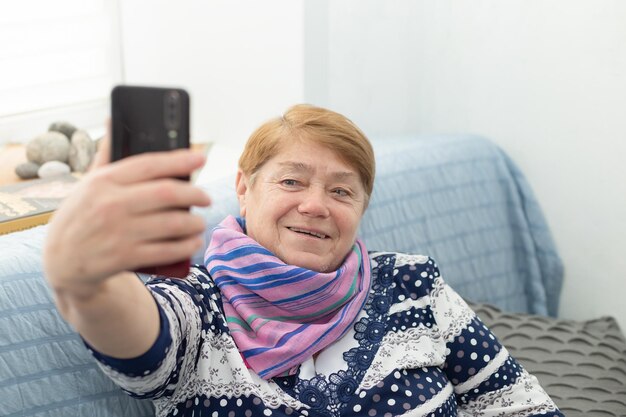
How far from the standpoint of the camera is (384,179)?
2.05 m

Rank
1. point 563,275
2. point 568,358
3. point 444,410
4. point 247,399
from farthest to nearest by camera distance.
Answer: point 563,275
point 568,358
point 444,410
point 247,399

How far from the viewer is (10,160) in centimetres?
205

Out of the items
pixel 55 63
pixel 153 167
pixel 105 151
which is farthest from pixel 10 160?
pixel 153 167

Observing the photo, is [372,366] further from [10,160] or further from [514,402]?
[10,160]

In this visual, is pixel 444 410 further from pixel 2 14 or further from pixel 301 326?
pixel 2 14

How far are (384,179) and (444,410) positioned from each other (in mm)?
703

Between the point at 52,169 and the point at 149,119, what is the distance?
1036mm

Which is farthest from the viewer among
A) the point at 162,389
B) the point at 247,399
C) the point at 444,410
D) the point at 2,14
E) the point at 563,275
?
the point at 563,275

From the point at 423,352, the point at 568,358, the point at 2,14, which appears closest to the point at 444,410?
the point at 423,352

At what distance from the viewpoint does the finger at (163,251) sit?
841 millimetres

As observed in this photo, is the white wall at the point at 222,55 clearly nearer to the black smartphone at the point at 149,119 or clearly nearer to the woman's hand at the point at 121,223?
the black smartphone at the point at 149,119

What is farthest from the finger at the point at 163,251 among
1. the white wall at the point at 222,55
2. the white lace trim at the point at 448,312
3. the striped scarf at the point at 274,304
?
the white wall at the point at 222,55

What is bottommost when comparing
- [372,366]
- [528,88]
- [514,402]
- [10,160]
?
[514,402]

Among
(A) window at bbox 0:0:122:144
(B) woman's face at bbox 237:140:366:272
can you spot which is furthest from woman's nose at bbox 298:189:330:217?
(A) window at bbox 0:0:122:144
